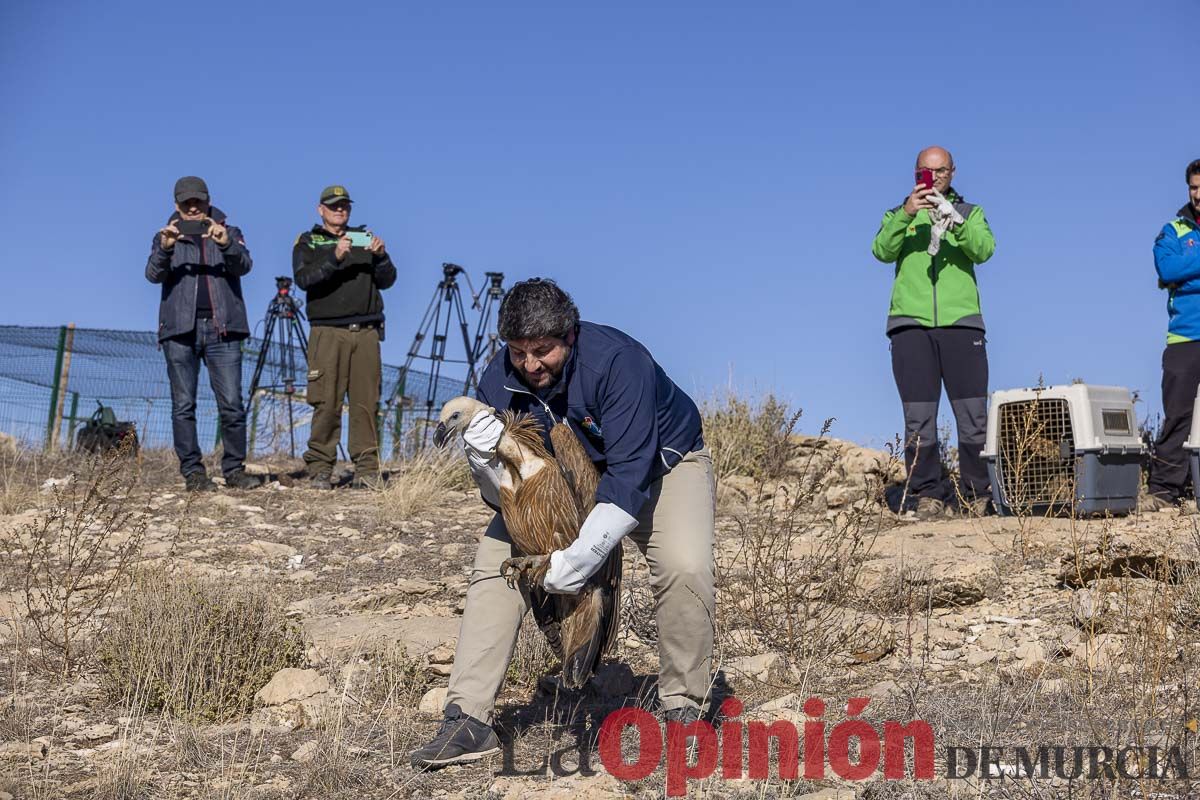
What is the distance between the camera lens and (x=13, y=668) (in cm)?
508

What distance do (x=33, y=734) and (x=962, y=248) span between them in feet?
18.6

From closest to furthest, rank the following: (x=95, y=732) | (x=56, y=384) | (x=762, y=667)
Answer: (x=95, y=732) → (x=762, y=667) → (x=56, y=384)

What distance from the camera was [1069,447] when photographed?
7.18 meters

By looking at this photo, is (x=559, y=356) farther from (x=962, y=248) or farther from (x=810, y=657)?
(x=962, y=248)

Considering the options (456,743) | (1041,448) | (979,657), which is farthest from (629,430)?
(1041,448)

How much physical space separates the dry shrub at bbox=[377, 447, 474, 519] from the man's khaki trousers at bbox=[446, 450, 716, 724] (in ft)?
13.2

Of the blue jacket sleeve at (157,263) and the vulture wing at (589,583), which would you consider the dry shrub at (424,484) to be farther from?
the vulture wing at (589,583)

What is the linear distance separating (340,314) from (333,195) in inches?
35.8

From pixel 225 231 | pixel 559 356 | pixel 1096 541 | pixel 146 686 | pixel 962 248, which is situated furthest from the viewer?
pixel 225 231

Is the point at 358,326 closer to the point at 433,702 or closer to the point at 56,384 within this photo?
the point at 433,702

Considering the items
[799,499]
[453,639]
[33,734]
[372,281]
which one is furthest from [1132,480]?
[33,734]

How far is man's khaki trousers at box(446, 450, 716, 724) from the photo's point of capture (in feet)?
13.3

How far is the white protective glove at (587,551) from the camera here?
3.60 meters

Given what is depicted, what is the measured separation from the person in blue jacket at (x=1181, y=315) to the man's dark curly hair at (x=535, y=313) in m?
5.06
